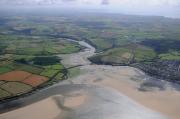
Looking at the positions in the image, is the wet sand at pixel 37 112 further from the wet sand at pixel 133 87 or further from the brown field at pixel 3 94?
the wet sand at pixel 133 87

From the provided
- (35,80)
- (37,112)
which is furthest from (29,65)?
(37,112)

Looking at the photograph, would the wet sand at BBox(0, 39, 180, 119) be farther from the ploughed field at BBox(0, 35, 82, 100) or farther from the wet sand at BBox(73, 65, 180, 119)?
the ploughed field at BBox(0, 35, 82, 100)

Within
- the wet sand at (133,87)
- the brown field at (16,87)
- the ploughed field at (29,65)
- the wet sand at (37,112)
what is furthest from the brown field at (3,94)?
the wet sand at (133,87)

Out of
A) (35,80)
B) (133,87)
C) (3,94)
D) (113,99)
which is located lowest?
(3,94)

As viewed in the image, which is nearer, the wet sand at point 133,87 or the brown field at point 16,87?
the wet sand at point 133,87

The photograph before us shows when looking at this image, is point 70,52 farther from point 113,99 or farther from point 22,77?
point 113,99

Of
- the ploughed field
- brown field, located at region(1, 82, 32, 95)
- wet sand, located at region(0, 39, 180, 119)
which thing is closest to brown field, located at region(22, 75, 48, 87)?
the ploughed field

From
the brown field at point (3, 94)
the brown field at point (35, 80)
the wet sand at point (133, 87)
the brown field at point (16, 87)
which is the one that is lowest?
the brown field at point (3, 94)
